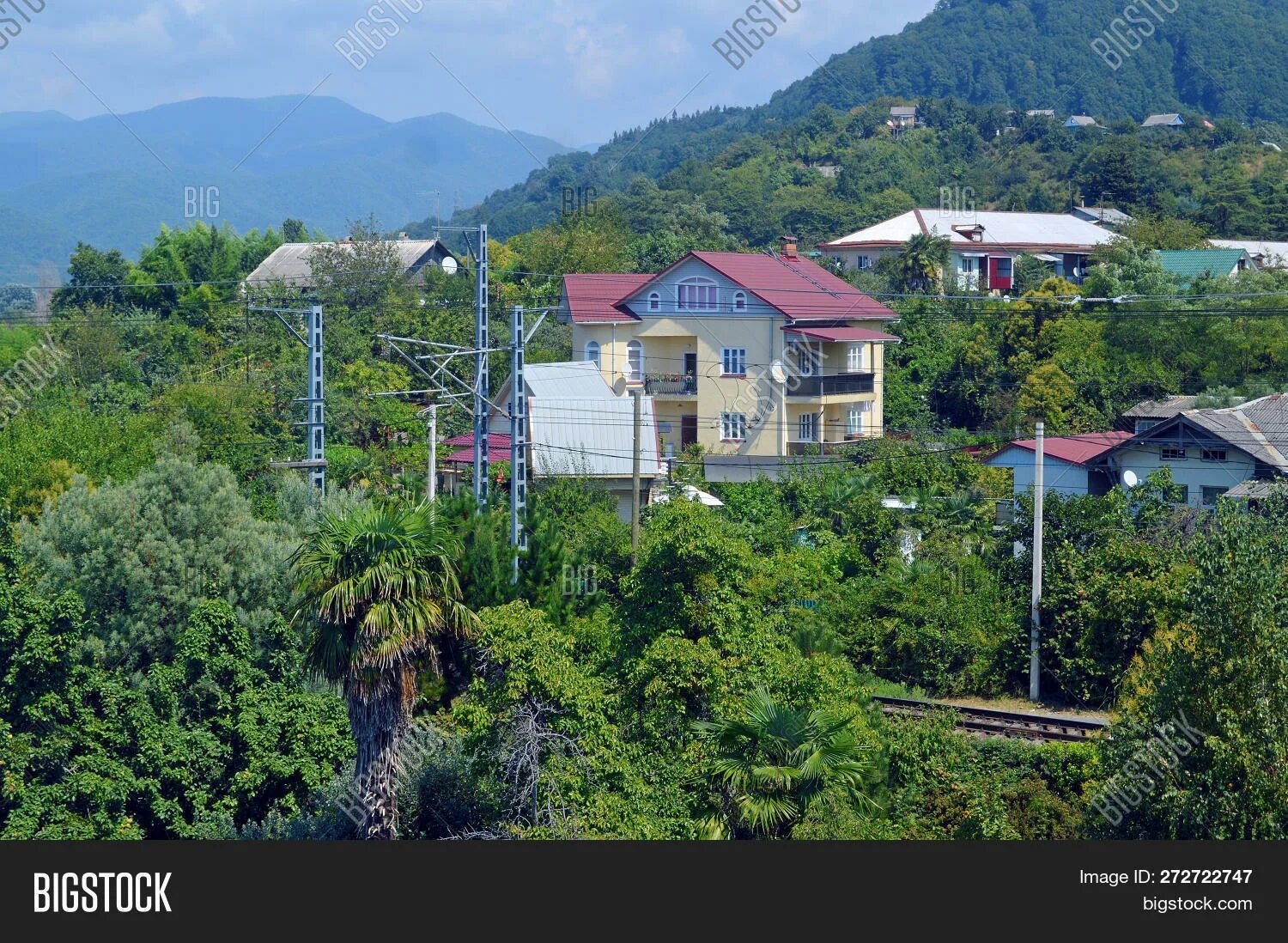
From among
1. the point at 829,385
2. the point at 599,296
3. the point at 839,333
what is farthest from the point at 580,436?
the point at 839,333

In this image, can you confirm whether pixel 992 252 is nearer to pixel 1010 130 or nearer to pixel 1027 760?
pixel 1027 760

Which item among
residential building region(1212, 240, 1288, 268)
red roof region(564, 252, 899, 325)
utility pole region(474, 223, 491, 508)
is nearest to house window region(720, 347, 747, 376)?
red roof region(564, 252, 899, 325)

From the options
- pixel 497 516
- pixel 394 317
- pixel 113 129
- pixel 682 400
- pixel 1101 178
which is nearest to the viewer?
pixel 497 516

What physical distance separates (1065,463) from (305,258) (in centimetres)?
4511

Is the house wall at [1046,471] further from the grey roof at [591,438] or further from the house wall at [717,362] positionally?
the house wall at [717,362]

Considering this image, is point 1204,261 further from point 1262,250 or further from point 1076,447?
point 1076,447

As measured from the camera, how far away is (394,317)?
168 ft

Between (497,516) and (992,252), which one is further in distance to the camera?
(992,252)

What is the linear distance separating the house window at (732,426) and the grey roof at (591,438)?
7024 millimetres

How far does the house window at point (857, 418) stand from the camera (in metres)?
43.7

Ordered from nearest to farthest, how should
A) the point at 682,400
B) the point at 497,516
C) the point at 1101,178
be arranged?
the point at 497,516
the point at 682,400
the point at 1101,178

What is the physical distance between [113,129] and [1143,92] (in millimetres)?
125250

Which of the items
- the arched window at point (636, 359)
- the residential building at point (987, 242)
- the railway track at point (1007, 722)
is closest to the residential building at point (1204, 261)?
the residential building at point (987, 242)

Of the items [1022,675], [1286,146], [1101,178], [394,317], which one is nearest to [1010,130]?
[1286,146]
